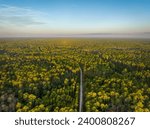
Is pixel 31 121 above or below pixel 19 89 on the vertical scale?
above

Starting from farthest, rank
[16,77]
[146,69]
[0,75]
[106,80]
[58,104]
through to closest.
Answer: [146,69], [0,75], [16,77], [106,80], [58,104]

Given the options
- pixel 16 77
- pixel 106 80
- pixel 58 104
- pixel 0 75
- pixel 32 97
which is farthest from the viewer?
pixel 0 75

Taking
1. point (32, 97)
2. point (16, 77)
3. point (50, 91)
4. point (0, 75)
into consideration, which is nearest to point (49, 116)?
point (32, 97)

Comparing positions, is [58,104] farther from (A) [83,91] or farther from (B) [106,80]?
(B) [106,80]

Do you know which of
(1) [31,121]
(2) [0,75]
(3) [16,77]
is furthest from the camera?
(2) [0,75]

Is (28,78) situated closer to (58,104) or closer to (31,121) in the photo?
(58,104)

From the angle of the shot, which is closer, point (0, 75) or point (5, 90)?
point (5, 90)

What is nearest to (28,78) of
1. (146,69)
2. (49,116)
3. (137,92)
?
(137,92)

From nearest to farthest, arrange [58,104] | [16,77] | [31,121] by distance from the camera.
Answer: [31,121] → [58,104] → [16,77]

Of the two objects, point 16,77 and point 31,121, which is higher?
point 31,121
